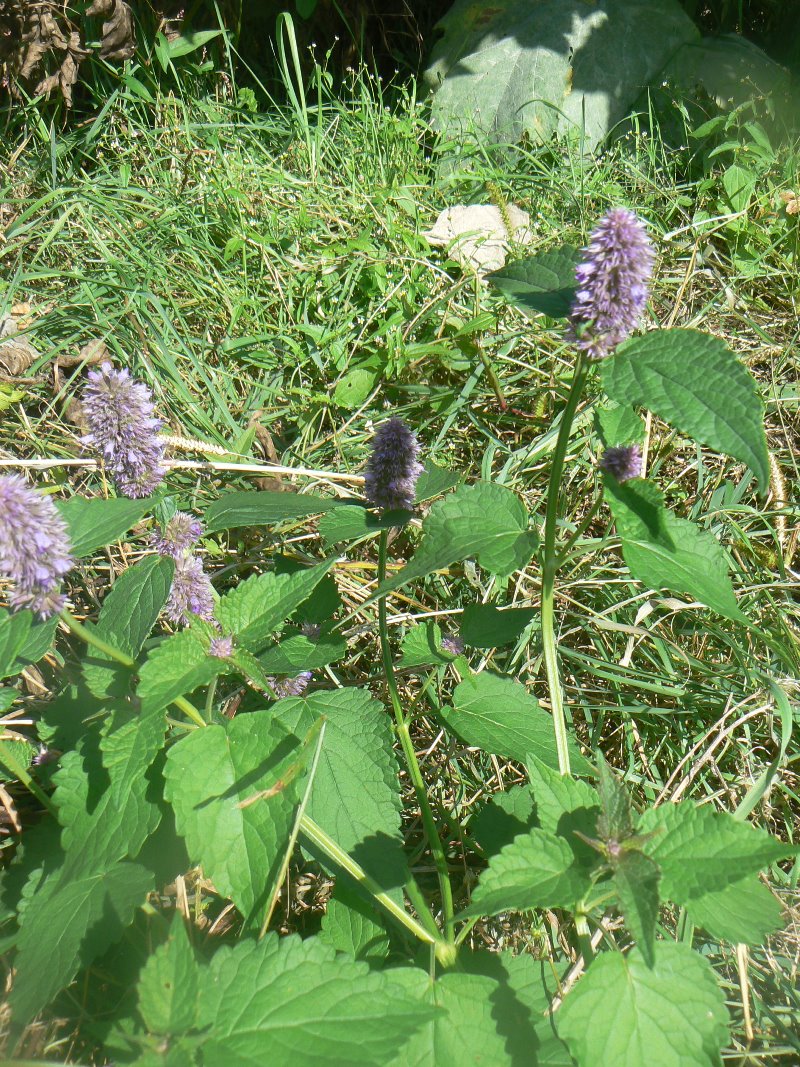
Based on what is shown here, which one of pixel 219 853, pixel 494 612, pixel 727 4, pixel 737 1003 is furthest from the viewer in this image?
pixel 727 4

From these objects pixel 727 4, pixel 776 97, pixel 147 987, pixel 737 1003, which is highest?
Result: pixel 727 4

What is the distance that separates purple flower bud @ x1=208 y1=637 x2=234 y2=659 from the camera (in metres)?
1.38

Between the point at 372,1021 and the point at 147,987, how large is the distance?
0.97 feet

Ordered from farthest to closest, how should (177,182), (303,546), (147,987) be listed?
(177,182), (303,546), (147,987)

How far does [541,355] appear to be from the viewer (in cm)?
291

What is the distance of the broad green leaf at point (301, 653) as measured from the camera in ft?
5.31

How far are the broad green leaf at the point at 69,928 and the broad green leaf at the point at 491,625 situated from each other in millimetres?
774

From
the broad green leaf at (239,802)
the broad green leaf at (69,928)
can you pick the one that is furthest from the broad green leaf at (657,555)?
the broad green leaf at (69,928)

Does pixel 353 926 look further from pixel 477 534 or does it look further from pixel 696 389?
pixel 696 389

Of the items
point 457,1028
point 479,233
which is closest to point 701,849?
point 457,1028

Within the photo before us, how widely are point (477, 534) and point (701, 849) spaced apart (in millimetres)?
586

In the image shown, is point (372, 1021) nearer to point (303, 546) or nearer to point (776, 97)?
point (303, 546)

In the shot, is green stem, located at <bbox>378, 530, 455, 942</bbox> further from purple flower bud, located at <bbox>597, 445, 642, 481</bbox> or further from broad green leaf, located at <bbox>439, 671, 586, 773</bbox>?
purple flower bud, located at <bbox>597, 445, 642, 481</bbox>

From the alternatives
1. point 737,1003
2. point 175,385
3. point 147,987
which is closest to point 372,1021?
point 147,987
